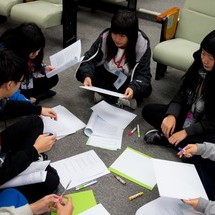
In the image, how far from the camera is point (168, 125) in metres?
1.92

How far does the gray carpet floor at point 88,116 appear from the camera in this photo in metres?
1.69

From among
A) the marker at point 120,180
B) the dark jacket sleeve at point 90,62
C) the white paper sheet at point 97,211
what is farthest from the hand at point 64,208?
the dark jacket sleeve at point 90,62

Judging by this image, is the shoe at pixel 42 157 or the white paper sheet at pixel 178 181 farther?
the shoe at pixel 42 157

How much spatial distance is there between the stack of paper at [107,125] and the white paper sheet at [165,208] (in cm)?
52

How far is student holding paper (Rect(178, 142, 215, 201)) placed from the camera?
160cm

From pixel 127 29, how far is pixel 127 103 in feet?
1.91

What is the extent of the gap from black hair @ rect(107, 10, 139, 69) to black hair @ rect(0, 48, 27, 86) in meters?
0.82

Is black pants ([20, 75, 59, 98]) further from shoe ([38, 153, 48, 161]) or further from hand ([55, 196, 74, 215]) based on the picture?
hand ([55, 196, 74, 215])

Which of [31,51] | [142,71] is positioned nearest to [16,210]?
[31,51]

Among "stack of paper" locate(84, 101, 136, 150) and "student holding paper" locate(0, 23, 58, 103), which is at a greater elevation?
"student holding paper" locate(0, 23, 58, 103)

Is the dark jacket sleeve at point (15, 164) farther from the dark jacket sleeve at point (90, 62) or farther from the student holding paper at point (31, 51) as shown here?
the dark jacket sleeve at point (90, 62)

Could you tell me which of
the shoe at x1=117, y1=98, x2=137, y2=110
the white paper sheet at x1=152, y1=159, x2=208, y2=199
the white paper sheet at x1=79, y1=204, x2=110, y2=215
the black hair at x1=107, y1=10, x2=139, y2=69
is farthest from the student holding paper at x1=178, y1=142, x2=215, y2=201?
the black hair at x1=107, y1=10, x2=139, y2=69

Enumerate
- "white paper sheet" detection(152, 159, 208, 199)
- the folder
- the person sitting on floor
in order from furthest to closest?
the person sitting on floor < the folder < "white paper sheet" detection(152, 159, 208, 199)

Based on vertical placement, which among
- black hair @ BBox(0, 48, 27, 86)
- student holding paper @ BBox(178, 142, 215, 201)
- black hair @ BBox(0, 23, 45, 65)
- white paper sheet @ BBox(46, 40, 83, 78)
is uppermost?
black hair @ BBox(0, 48, 27, 86)
